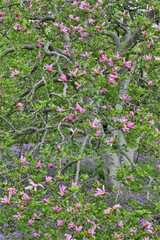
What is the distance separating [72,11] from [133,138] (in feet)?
9.78

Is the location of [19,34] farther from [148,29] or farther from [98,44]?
[148,29]

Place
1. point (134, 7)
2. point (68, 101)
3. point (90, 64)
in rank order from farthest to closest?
point (134, 7) < point (90, 64) < point (68, 101)

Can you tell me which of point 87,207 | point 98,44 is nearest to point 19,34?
point 98,44

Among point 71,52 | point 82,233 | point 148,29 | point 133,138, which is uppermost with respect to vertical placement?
point 148,29

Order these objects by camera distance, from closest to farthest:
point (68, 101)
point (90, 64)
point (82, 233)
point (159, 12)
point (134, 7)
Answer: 1. point (82, 233)
2. point (68, 101)
3. point (90, 64)
4. point (159, 12)
5. point (134, 7)

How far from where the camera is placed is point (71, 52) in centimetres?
498

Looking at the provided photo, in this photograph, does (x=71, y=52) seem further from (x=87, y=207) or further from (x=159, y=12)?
(x=87, y=207)

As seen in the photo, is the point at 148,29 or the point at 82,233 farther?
the point at 148,29

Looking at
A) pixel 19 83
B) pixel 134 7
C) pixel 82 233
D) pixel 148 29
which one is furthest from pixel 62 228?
pixel 134 7

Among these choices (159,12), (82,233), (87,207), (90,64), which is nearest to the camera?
(82,233)

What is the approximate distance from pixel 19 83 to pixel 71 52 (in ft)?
3.83

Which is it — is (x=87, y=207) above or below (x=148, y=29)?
below

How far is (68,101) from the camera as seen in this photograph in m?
3.66

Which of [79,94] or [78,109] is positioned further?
[79,94]
